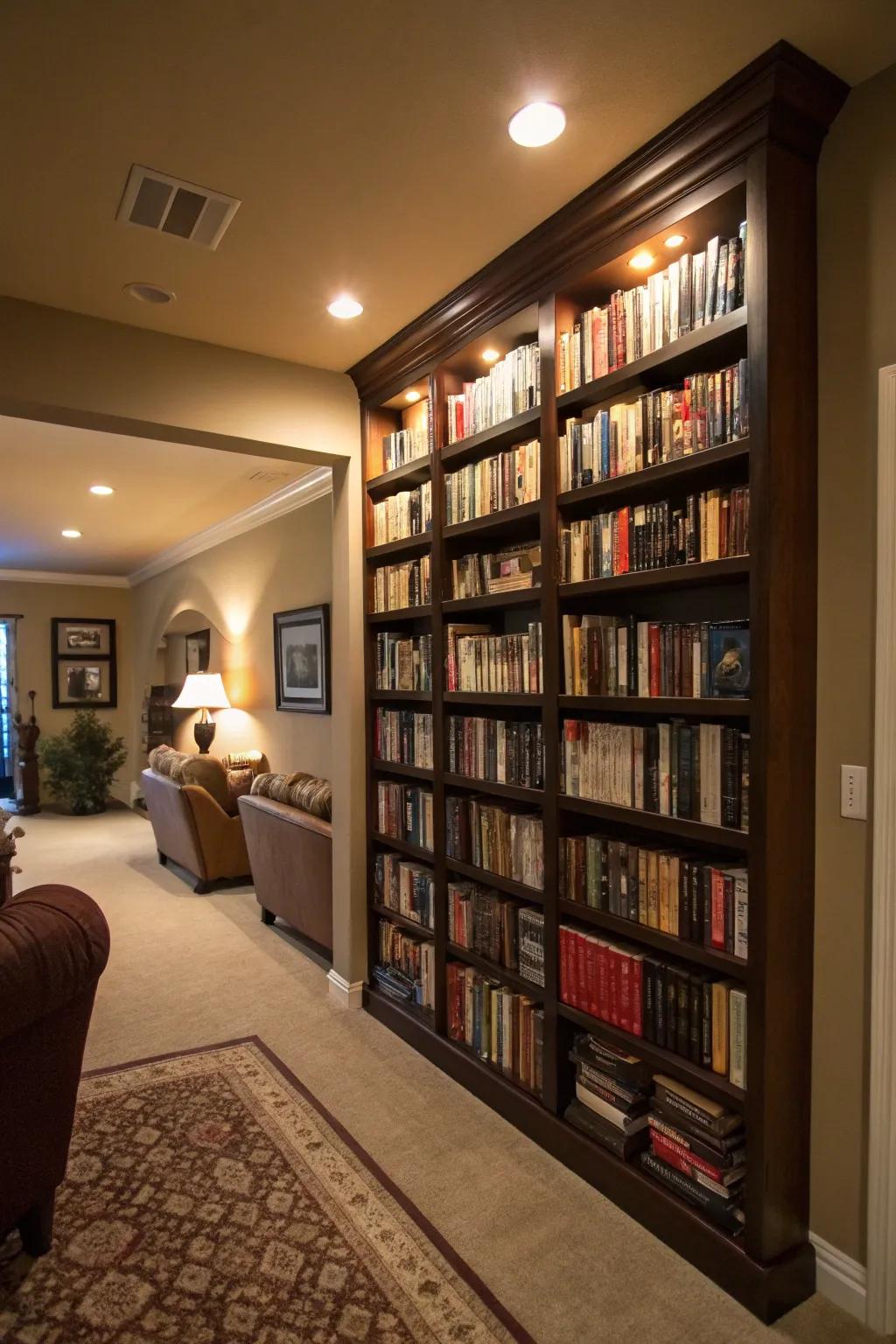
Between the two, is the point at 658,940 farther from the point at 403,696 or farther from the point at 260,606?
the point at 260,606

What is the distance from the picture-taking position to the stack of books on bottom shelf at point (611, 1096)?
6.68 ft

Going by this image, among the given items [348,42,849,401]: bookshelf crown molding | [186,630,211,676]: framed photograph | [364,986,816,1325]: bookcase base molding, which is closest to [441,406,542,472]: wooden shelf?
[348,42,849,401]: bookshelf crown molding

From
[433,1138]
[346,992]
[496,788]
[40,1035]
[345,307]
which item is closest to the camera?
[40,1035]

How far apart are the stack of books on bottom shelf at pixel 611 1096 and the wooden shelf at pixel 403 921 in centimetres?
80

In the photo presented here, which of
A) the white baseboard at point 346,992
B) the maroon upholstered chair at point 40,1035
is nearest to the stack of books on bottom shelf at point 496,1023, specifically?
the white baseboard at point 346,992

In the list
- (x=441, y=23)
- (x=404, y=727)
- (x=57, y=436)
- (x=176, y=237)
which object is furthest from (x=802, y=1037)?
(x=57, y=436)

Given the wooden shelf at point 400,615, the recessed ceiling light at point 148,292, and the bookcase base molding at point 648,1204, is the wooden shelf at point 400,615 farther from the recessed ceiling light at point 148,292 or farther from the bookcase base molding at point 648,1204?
the bookcase base molding at point 648,1204

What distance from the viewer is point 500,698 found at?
2.43 meters

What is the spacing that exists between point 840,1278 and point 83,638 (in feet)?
30.3

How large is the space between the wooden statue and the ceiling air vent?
742 centimetres

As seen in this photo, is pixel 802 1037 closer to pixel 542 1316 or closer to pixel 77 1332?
pixel 542 1316

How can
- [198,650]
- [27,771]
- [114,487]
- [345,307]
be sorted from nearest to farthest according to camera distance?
[345,307]
[114,487]
[198,650]
[27,771]

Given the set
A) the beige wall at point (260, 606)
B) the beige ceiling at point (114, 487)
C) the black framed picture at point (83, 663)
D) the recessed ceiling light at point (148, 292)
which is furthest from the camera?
the black framed picture at point (83, 663)

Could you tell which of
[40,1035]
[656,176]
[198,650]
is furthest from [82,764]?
[656,176]
